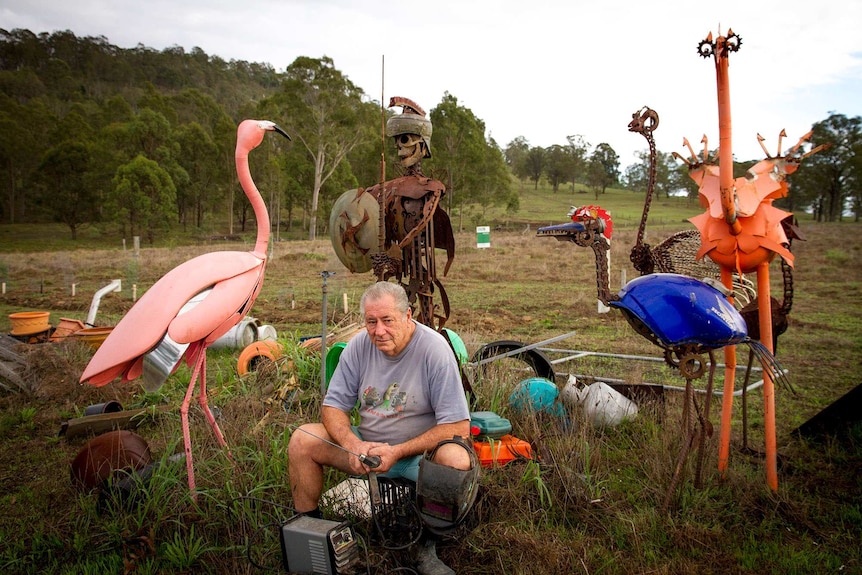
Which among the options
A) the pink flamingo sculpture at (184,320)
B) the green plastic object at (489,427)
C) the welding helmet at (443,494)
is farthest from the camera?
the green plastic object at (489,427)

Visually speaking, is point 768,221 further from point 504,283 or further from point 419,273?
point 504,283

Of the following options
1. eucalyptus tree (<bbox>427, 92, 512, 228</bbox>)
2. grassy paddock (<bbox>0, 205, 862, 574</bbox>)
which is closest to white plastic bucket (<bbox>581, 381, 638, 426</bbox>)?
grassy paddock (<bbox>0, 205, 862, 574</bbox>)

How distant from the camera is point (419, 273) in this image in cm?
419

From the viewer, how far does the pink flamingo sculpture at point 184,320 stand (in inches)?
123

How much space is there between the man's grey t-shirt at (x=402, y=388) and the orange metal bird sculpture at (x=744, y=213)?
171 cm

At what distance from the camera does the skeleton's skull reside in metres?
4.27

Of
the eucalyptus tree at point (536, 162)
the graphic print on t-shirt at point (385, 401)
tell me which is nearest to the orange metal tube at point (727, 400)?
the graphic print on t-shirt at point (385, 401)

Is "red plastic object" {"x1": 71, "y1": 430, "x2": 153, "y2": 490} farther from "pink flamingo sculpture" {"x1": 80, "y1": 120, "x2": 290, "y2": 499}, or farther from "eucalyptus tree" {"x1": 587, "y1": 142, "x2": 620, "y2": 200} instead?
"eucalyptus tree" {"x1": 587, "y1": 142, "x2": 620, "y2": 200}

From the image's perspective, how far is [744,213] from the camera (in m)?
3.05

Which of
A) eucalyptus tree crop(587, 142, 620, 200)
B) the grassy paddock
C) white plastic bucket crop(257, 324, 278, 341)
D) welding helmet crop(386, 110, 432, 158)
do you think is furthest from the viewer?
eucalyptus tree crop(587, 142, 620, 200)

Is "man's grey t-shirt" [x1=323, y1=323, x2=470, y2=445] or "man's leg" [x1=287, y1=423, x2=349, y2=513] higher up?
"man's grey t-shirt" [x1=323, y1=323, x2=470, y2=445]

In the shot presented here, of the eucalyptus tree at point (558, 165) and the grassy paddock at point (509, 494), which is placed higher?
the eucalyptus tree at point (558, 165)

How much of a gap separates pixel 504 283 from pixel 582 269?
125 inches

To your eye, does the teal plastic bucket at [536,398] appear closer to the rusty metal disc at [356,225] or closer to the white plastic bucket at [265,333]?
the rusty metal disc at [356,225]
